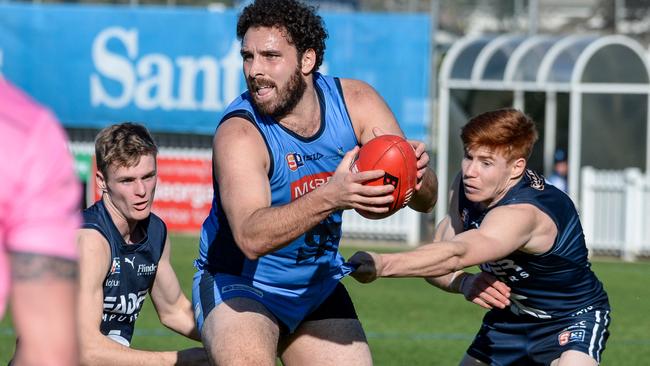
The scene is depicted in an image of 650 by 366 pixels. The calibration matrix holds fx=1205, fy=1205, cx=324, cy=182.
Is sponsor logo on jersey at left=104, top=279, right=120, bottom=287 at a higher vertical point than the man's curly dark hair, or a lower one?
lower

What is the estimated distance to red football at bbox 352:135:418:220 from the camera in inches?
192

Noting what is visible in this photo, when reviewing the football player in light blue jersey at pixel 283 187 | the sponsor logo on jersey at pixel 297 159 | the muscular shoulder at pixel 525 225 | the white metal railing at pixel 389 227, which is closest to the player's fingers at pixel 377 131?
the football player in light blue jersey at pixel 283 187

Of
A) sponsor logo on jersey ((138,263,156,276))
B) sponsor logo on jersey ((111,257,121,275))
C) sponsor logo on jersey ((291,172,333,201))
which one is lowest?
sponsor logo on jersey ((138,263,156,276))

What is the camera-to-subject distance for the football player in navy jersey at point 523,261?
19.2ft

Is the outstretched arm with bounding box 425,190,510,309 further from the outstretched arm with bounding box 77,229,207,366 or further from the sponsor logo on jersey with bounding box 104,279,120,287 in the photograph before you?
the sponsor logo on jersey with bounding box 104,279,120,287

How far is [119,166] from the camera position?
18.7 feet

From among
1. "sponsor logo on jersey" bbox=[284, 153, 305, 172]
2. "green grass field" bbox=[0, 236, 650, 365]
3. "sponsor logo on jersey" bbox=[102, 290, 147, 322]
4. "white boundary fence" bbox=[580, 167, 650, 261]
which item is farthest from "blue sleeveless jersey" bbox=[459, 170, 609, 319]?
"white boundary fence" bbox=[580, 167, 650, 261]

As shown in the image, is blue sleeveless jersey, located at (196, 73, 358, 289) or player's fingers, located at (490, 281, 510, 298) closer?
blue sleeveless jersey, located at (196, 73, 358, 289)

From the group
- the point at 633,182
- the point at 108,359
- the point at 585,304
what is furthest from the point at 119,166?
the point at 633,182

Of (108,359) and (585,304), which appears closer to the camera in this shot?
(108,359)

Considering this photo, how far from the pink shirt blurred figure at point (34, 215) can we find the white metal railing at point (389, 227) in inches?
697

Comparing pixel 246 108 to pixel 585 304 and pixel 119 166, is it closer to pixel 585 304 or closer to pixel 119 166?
pixel 119 166

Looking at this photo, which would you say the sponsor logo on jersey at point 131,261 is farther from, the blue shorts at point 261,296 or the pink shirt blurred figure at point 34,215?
the pink shirt blurred figure at point 34,215

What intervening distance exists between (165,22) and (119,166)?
15371 mm
